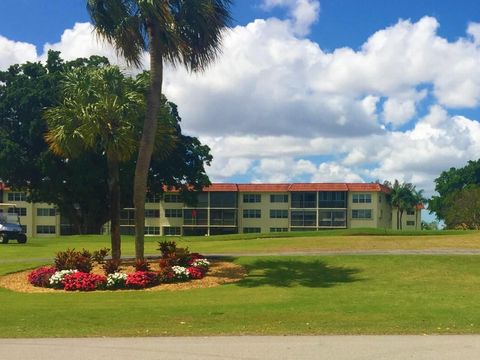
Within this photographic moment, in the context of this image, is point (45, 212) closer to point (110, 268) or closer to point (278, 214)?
point (278, 214)

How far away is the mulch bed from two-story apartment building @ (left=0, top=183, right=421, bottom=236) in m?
64.8

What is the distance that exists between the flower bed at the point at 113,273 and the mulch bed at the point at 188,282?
24cm

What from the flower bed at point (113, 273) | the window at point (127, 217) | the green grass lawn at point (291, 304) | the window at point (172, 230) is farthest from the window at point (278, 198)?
the flower bed at point (113, 273)

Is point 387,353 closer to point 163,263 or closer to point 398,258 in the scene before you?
point 163,263

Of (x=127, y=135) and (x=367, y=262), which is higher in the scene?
(x=127, y=135)

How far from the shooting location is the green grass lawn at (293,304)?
11.3 meters

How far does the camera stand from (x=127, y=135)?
22078mm

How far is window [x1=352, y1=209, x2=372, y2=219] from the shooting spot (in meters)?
86.8

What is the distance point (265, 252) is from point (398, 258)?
6.50 meters

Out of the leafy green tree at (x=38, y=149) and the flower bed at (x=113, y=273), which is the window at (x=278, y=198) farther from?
the flower bed at (x=113, y=273)

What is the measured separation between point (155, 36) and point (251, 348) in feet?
47.7

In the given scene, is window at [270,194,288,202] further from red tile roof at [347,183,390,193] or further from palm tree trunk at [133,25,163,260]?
palm tree trunk at [133,25,163,260]

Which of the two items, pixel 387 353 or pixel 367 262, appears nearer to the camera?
pixel 387 353

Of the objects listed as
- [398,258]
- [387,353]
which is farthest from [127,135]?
[387,353]
